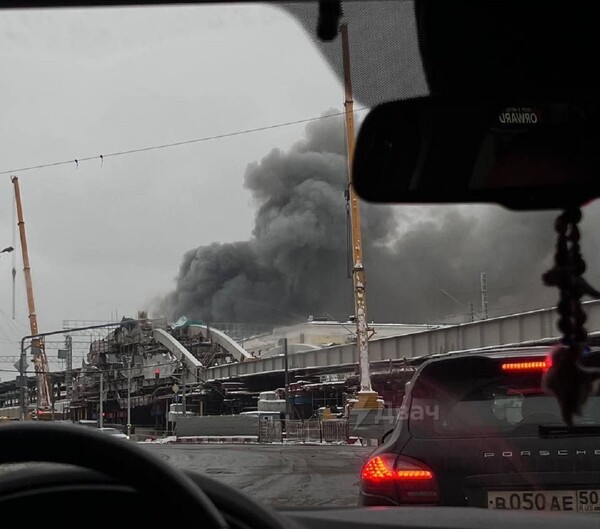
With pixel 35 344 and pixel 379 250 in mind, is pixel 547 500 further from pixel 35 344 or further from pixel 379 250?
pixel 35 344

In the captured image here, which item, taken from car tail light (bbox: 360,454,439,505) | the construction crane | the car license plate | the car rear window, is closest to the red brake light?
car tail light (bbox: 360,454,439,505)

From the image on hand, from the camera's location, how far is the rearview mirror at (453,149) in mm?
1908

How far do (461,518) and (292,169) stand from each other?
4.65 feet

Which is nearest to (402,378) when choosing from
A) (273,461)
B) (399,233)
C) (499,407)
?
(273,461)

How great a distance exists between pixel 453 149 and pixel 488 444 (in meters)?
2.33

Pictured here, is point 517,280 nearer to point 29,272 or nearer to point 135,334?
point 29,272

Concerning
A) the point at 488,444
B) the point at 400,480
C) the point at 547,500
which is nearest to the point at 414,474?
the point at 400,480

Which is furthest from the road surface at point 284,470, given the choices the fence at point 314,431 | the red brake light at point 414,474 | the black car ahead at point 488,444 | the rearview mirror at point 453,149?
the fence at point 314,431

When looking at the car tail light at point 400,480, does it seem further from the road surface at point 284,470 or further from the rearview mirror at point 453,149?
the rearview mirror at point 453,149

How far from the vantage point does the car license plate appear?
12.5 feet

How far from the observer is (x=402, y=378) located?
7.86 metres

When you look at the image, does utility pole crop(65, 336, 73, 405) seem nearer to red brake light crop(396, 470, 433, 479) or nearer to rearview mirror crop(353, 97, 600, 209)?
red brake light crop(396, 470, 433, 479)

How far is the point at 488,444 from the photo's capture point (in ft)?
12.9

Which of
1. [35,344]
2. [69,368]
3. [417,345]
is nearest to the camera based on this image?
[35,344]
